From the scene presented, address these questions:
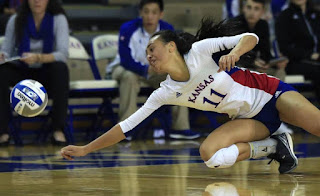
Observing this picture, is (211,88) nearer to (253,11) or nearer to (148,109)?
(148,109)

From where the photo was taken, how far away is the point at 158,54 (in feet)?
15.7

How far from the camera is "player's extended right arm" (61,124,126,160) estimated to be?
4781 mm

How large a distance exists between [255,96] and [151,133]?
442cm

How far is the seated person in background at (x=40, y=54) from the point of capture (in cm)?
786

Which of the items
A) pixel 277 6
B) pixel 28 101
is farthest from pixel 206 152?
pixel 277 6

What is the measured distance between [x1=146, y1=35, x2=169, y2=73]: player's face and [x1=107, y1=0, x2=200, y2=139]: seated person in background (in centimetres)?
351

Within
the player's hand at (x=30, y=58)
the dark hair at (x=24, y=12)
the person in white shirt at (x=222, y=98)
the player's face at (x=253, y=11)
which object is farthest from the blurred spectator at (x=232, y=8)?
the person in white shirt at (x=222, y=98)

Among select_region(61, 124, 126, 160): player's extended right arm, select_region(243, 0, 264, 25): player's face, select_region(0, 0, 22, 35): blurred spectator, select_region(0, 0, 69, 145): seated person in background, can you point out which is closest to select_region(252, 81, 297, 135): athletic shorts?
select_region(61, 124, 126, 160): player's extended right arm

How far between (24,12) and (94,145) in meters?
3.66

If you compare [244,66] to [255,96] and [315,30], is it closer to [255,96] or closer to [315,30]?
[255,96]

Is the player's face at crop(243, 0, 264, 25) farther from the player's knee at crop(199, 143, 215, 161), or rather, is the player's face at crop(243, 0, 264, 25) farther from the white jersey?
the player's knee at crop(199, 143, 215, 161)

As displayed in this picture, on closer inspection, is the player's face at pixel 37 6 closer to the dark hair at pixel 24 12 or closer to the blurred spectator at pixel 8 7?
the dark hair at pixel 24 12

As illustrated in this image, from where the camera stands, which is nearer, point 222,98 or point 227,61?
point 227,61

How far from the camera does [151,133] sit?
931cm
